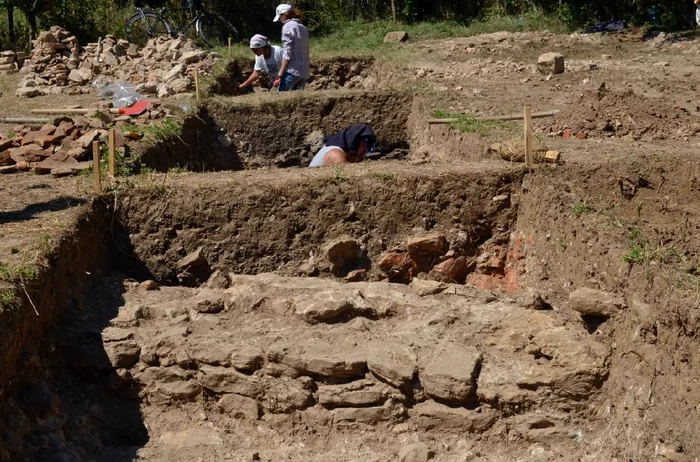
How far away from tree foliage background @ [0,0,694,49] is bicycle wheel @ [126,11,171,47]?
511 mm

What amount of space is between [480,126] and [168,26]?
1028 cm

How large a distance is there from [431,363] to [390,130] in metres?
6.78

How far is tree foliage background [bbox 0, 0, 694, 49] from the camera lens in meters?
17.0

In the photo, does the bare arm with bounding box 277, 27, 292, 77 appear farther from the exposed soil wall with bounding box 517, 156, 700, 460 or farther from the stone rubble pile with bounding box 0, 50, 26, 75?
the stone rubble pile with bounding box 0, 50, 26, 75

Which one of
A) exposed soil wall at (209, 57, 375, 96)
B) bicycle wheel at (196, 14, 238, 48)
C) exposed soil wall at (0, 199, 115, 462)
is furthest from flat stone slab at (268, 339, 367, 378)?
bicycle wheel at (196, 14, 238, 48)

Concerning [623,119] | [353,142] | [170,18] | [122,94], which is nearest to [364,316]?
[353,142]

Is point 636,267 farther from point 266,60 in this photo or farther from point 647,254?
point 266,60

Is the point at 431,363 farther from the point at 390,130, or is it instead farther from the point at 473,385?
the point at 390,130

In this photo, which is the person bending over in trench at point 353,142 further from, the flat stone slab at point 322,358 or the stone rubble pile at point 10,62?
the stone rubble pile at point 10,62

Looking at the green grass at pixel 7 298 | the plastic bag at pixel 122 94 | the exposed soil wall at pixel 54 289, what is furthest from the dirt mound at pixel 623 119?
the green grass at pixel 7 298

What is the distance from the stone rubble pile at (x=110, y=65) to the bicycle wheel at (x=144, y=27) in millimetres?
2206

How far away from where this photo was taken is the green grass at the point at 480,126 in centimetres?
887

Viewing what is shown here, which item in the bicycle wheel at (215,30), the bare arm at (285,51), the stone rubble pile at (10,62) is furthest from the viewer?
the bicycle wheel at (215,30)

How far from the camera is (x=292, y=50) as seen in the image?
11.7 metres
